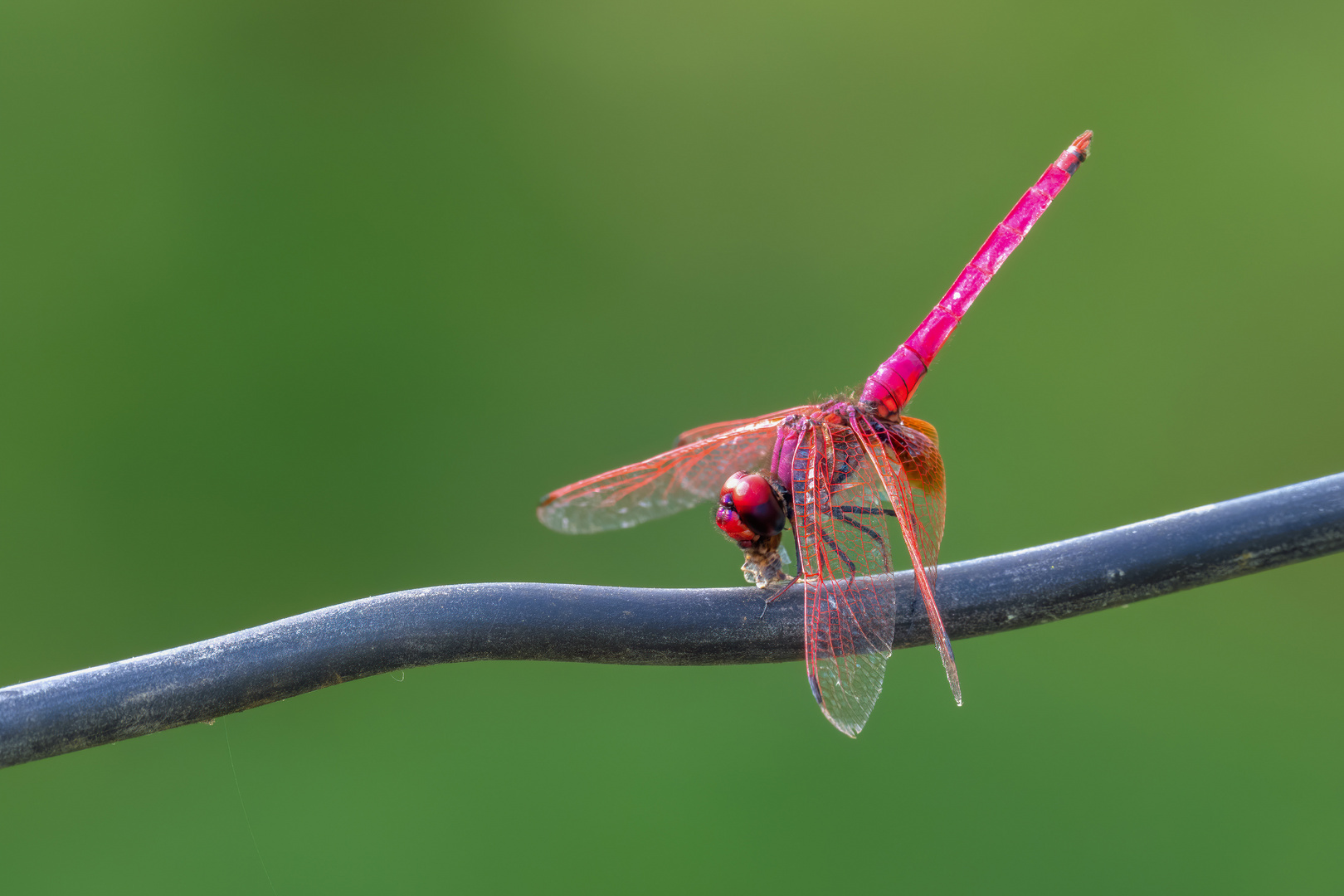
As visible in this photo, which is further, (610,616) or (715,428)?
(715,428)

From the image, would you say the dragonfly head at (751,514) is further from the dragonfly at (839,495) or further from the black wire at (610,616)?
the black wire at (610,616)

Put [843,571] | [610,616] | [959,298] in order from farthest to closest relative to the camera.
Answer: [959,298]
[843,571]
[610,616]

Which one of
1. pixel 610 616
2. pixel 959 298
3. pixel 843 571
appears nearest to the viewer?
pixel 610 616

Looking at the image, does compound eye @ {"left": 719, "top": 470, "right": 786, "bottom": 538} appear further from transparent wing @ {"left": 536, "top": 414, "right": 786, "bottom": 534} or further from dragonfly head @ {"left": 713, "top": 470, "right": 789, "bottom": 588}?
transparent wing @ {"left": 536, "top": 414, "right": 786, "bottom": 534}

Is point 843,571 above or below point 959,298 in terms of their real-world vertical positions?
below

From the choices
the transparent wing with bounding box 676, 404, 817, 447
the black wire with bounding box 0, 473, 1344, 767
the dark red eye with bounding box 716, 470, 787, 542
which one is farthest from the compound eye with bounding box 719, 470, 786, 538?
the black wire with bounding box 0, 473, 1344, 767

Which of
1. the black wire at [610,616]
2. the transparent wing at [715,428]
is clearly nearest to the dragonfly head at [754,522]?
the transparent wing at [715,428]

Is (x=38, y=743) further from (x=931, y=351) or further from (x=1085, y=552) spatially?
(x=931, y=351)

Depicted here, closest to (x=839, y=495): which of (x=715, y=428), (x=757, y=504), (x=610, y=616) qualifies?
(x=757, y=504)

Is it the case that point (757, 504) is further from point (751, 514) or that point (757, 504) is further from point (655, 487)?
point (655, 487)

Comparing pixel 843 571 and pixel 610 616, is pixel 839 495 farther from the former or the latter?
pixel 610 616
